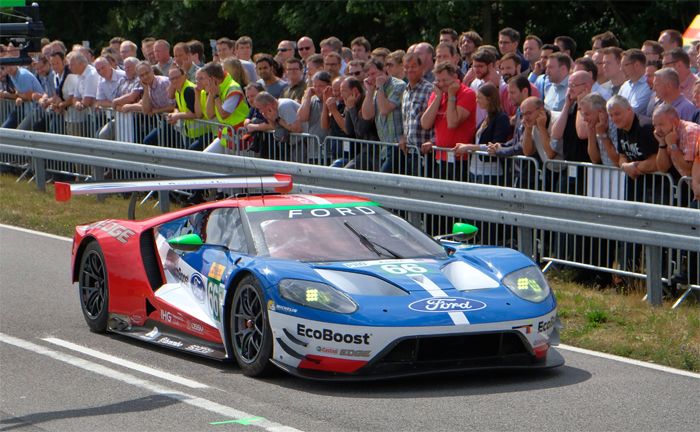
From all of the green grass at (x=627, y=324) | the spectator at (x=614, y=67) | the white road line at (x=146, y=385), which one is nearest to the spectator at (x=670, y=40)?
the spectator at (x=614, y=67)

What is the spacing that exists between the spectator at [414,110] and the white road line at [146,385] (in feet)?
17.0

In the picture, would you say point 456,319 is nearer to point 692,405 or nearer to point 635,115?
point 692,405

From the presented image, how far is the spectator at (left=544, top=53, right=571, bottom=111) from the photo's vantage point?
1370 centimetres

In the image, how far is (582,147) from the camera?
12.5m

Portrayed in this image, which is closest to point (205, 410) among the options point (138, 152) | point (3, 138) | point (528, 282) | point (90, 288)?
point (528, 282)

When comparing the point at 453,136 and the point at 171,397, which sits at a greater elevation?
the point at 453,136

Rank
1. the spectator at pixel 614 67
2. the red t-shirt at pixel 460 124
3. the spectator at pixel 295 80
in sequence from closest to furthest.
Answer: the red t-shirt at pixel 460 124 → the spectator at pixel 614 67 → the spectator at pixel 295 80

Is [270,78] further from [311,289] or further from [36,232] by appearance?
[311,289]

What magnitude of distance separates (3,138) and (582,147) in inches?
394

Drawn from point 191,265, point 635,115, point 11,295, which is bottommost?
point 11,295

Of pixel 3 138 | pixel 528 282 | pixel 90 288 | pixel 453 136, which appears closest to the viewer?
pixel 528 282

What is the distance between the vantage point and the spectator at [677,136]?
11156 mm

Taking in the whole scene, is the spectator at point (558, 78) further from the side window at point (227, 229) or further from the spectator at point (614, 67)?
the side window at point (227, 229)

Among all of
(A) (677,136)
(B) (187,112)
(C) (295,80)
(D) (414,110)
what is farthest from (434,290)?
(B) (187,112)
